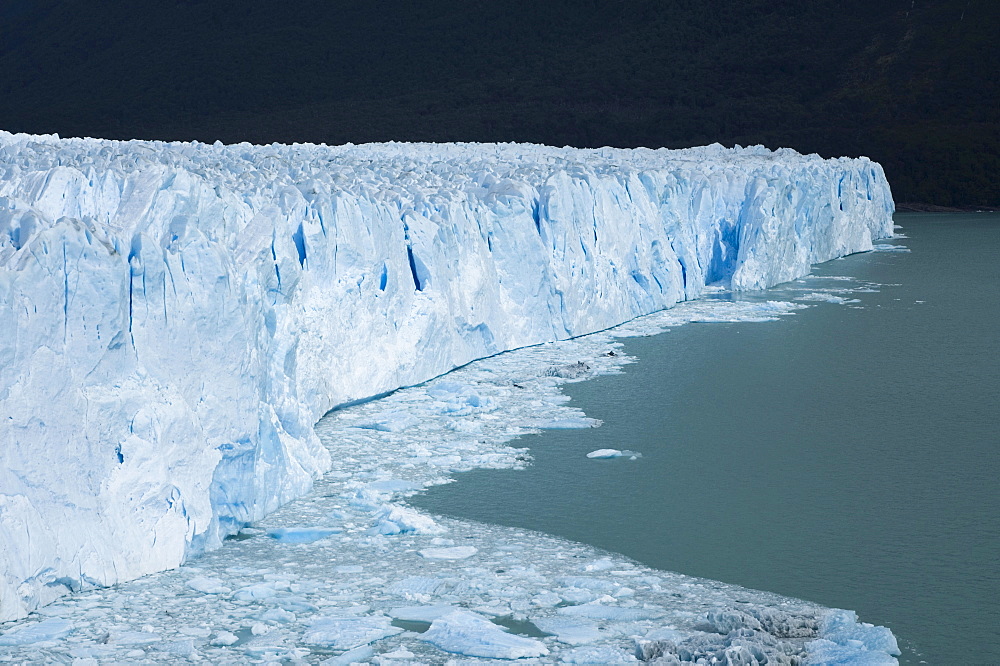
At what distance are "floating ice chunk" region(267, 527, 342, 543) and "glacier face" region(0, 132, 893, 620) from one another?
0.74 ft

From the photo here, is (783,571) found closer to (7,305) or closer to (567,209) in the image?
(7,305)

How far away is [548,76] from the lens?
40.3m

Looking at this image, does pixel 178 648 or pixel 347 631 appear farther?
pixel 347 631

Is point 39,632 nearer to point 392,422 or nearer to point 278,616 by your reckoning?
point 278,616

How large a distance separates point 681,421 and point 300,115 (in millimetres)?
33747

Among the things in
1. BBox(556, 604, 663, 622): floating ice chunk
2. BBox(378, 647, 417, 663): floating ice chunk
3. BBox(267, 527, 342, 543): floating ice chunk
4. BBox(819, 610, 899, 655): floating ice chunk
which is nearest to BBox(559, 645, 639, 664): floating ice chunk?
BBox(556, 604, 663, 622): floating ice chunk

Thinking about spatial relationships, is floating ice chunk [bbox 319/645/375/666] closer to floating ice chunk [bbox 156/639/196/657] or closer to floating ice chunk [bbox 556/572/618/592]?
floating ice chunk [bbox 156/639/196/657]

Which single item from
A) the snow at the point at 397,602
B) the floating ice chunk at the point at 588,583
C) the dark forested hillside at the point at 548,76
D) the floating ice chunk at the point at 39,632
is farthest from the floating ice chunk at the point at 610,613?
the dark forested hillside at the point at 548,76

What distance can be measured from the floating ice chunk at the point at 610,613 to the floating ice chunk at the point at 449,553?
649mm

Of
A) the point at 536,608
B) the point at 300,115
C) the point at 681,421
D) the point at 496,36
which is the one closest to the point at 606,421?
the point at 681,421

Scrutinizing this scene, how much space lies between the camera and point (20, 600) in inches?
161

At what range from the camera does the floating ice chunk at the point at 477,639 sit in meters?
3.93

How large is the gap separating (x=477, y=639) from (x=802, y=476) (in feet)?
8.89

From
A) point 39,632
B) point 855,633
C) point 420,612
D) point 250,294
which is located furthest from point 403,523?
point 855,633
